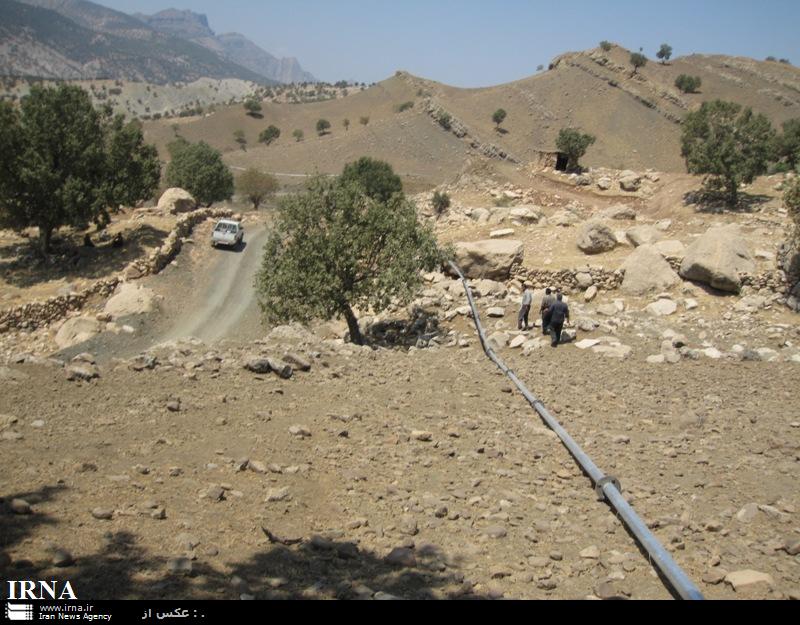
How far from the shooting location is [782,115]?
72.9 meters

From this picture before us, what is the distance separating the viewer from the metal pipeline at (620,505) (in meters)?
4.50

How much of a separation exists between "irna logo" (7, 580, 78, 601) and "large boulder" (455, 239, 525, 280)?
1611cm

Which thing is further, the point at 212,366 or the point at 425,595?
the point at 212,366

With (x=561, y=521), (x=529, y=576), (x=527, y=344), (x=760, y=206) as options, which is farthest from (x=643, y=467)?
(x=760, y=206)

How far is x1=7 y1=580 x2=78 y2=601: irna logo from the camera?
381 centimetres

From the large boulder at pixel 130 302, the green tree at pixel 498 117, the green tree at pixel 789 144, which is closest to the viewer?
the large boulder at pixel 130 302

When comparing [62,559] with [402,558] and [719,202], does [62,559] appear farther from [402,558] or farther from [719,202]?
[719,202]

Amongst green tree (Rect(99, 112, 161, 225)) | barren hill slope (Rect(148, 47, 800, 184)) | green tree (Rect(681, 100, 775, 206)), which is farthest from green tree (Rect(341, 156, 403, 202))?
barren hill slope (Rect(148, 47, 800, 184))

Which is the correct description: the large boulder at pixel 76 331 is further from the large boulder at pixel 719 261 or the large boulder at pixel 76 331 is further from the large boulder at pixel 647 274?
the large boulder at pixel 719 261

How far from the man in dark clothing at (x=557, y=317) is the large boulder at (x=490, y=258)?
5546 millimetres

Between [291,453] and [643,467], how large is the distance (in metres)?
4.42

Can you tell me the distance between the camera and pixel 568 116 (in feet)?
250

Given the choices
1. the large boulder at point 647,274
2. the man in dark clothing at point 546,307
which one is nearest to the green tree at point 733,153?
the large boulder at point 647,274
